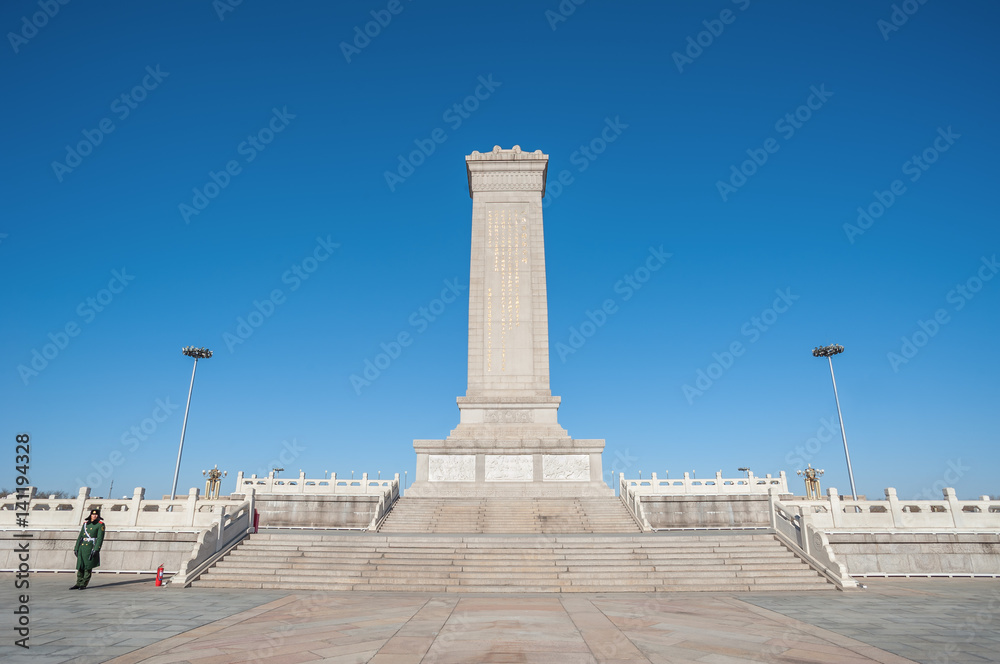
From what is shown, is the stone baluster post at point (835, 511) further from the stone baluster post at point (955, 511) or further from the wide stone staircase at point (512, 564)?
the stone baluster post at point (955, 511)

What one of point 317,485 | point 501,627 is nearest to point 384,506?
point 317,485

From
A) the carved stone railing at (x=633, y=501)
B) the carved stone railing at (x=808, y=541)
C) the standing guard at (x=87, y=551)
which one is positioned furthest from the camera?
the carved stone railing at (x=633, y=501)

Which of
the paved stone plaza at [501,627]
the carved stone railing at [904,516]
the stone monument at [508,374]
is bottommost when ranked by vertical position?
the paved stone plaza at [501,627]

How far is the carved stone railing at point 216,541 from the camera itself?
11570 mm

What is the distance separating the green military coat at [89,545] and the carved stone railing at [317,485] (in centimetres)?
1118

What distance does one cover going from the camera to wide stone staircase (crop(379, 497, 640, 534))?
18.5m

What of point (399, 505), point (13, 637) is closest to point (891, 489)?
point (399, 505)

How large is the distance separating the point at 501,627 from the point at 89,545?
29.6ft

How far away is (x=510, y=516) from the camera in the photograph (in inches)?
770

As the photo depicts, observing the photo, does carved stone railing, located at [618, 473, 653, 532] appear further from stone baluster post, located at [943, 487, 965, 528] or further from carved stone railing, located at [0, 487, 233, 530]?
carved stone railing, located at [0, 487, 233, 530]

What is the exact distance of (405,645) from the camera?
6.27 m

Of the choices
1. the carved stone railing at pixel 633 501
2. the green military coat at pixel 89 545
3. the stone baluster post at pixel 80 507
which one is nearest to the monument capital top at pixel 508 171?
the carved stone railing at pixel 633 501

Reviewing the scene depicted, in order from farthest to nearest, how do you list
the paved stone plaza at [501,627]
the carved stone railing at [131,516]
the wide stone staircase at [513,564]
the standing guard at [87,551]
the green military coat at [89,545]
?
the carved stone railing at [131,516] < the wide stone staircase at [513,564] < the green military coat at [89,545] < the standing guard at [87,551] < the paved stone plaza at [501,627]

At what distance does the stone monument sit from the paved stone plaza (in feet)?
44.0
